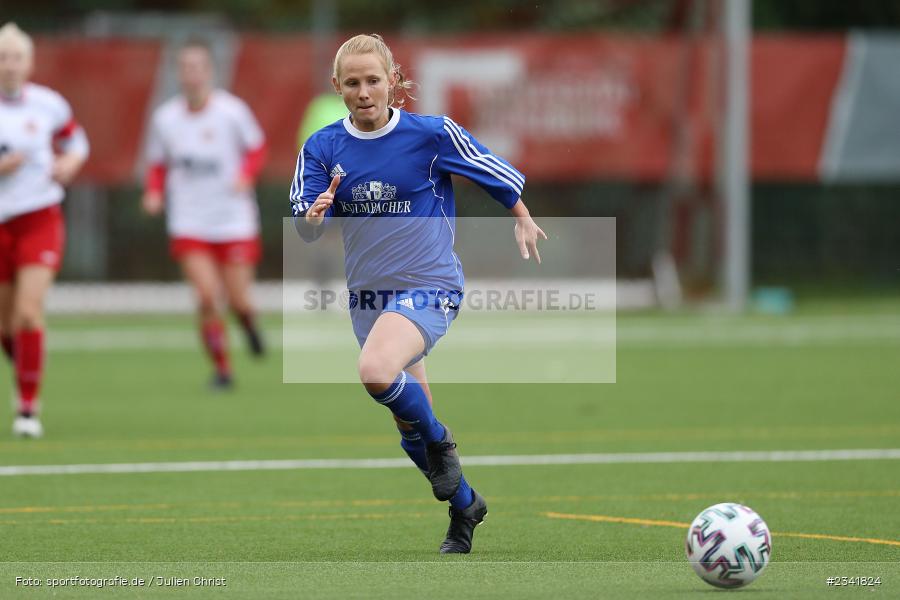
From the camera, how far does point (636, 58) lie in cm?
2228

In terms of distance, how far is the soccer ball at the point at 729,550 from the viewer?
18.8ft

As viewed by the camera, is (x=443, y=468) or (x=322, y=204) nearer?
(x=322, y=204)

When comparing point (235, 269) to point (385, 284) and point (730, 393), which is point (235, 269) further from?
point (385, 284)

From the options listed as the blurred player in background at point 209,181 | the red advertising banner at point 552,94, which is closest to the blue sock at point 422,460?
the blurred player in background at point 209,181

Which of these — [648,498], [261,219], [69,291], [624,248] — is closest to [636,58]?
[624,248]

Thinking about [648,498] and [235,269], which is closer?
[648,498]

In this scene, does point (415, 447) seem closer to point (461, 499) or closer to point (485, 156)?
point (461, 499)

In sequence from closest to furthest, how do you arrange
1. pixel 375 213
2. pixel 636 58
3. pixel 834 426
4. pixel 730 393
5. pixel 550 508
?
1. pixel 375 213
2. pixel 550 508
3. pixel 834 426
4. pixel 730 393
5. pixel 636 58

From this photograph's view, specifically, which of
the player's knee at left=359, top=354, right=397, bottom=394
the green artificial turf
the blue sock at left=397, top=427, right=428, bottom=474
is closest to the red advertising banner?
the green artificial turf

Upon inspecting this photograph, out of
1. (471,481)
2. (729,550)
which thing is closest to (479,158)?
(729,550)

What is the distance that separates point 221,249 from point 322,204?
7475mm

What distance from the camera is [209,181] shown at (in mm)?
13969

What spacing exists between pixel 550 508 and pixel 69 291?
16207 millimetres

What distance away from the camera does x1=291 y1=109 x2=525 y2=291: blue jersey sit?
6.90m
